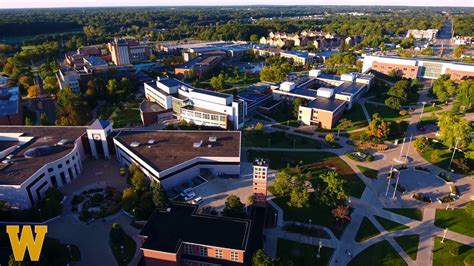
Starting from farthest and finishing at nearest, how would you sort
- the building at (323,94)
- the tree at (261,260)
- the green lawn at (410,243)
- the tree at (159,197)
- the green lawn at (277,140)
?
the building at (323,94) < the green lawn at (277,140) < the tree at (159,197) < the green lawn at (410,243) < the tree at (261,260)

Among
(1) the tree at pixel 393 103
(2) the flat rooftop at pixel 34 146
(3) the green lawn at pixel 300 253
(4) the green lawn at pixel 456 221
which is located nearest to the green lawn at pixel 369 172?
(4) the green lawn at pixel 456 221

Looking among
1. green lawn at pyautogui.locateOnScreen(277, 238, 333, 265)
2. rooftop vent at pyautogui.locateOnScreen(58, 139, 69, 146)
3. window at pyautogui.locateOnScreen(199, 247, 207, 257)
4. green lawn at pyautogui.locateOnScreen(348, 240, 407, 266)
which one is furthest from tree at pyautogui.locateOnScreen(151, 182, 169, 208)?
green lawn at pyautogui.locateOnScreen(348, 240, 407, 266)

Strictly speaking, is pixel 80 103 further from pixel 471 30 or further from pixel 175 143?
pixel 471 30

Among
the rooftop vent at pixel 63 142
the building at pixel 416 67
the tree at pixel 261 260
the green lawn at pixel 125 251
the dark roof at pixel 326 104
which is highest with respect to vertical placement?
the building at pixel 416 67

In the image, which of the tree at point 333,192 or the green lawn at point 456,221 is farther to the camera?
the tree at point 333,192

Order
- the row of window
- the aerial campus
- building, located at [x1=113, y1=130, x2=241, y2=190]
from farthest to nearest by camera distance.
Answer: building, located at [x1=113, y1=130, x2=241, y2=190], the aerial campus, the row of window

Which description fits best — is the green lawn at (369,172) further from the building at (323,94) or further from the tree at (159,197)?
the tree at (159,197)

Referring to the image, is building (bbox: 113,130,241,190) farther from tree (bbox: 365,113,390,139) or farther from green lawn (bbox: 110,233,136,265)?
tree (bbox: 365,113,390,139)
